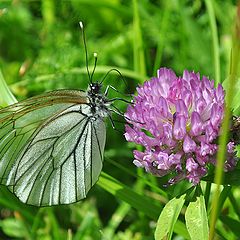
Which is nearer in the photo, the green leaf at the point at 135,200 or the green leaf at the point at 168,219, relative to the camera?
the green leaf at the point at 168,219

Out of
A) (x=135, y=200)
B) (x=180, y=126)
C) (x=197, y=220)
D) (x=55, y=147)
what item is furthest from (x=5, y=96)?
(x=197, y=220)

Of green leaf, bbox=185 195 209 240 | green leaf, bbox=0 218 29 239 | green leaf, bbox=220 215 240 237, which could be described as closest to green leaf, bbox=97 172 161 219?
green leaf, bbox=220 215 240 237

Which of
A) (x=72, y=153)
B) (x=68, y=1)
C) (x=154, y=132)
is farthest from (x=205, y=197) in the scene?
(x=68, y=1)

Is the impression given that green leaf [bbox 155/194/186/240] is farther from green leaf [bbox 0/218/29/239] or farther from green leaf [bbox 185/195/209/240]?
green leaf [bbox 0/218/29/239]

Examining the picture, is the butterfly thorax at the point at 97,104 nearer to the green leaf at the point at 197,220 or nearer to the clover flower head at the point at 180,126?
the clover flower head at the point at 180,126

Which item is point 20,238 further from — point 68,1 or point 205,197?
point 68,1

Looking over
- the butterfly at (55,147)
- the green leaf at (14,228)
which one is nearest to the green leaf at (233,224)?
the butterfly at (55,147)
